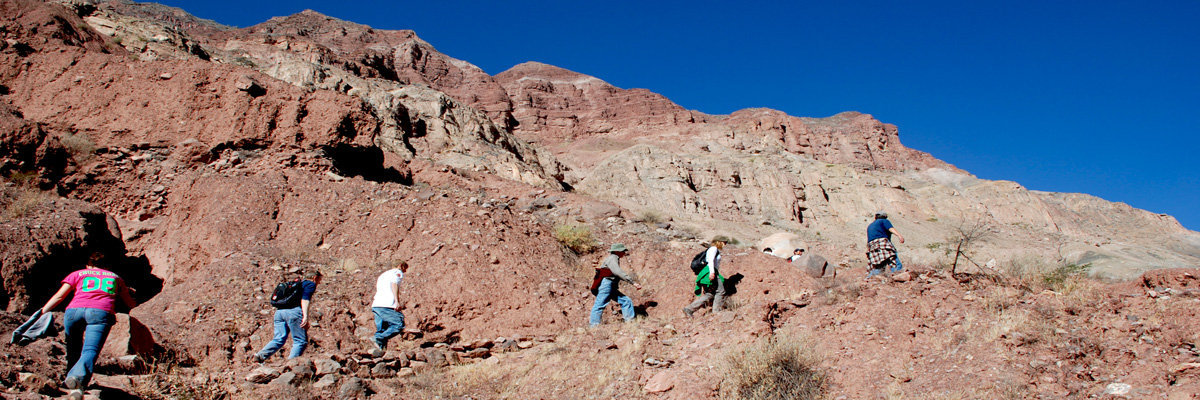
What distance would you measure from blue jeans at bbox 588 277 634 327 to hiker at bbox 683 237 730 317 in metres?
0.74

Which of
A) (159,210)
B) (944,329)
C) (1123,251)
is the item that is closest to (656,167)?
(1123,251)

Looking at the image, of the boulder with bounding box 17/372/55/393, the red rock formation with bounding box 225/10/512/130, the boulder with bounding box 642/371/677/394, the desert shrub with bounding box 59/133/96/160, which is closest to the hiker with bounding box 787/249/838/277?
the boulder with bounding box 642/371/677/394

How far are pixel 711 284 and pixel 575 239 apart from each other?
375 centimetres

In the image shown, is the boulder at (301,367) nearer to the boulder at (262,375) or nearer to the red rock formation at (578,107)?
the boulder at (262,375)

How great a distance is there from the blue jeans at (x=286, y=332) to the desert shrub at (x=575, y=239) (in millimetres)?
5206

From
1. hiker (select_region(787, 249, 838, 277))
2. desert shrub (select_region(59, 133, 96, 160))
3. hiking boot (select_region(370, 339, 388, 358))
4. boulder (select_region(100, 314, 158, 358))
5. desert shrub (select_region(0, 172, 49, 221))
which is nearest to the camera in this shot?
boulder (select_region(100, 314, 158, 358))

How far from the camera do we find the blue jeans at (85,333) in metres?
4.79

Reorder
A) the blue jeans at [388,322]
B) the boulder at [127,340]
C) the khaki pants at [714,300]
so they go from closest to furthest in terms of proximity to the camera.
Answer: the boulder at [127,340] < the blue jeans at [388,322] < the khaki pants at [714,300]

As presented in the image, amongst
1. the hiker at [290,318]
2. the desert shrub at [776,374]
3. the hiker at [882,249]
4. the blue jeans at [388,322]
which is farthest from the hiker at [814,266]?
the hiker at [290,318]

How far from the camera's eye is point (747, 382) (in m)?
5.25

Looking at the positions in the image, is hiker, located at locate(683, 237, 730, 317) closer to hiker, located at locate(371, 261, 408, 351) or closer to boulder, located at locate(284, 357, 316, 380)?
hiker, located at locate(371, 261, 408, 351)

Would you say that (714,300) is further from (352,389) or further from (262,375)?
(262,375)

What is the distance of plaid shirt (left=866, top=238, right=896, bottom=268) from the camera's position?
332 inches

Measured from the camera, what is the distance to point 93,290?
511 centimetres
